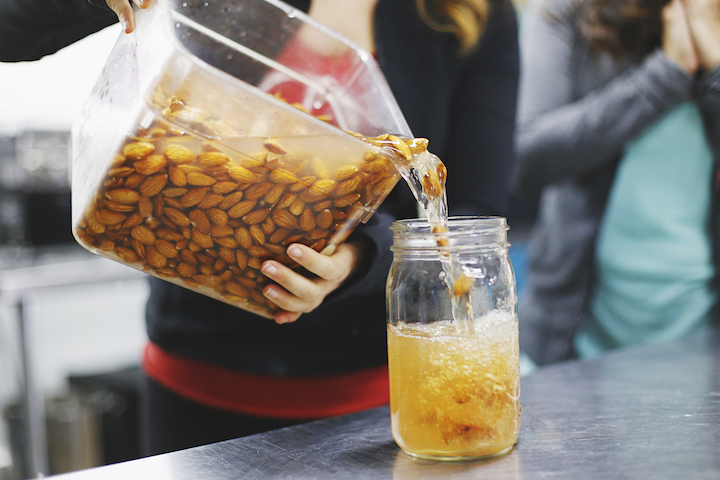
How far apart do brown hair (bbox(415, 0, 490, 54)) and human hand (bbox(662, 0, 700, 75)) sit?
412mm

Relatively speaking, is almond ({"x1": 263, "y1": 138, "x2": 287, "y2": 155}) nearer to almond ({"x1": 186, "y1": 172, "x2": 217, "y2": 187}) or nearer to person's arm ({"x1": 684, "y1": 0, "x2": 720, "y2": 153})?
almond ({"x1": 186, "y1": 172, "x2": 217, "y2": 187})

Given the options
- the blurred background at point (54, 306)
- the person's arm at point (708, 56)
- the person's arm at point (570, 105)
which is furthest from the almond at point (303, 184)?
the blurred background at point (54, 306)

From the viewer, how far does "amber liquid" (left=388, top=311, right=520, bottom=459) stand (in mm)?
542

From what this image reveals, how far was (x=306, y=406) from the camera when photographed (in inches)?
34.9

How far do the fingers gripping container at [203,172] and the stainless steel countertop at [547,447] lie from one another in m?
0.15

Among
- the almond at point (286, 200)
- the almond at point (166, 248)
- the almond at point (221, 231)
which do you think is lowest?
the almond at point (166, 248)

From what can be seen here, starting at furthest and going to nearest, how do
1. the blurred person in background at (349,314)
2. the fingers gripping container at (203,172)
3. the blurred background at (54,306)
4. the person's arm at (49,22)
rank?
the blurred background at (54,306) < the blurred person in background at (349,314) < the person's arm at (49,22) < the fingers gripping container at (203,172)

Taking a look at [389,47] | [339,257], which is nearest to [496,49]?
[389,47]

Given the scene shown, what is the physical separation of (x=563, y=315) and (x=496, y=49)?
53 centimetres

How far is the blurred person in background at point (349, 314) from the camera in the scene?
880 mm

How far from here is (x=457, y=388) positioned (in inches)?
21.3

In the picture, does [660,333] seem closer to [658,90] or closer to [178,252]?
[658,90]

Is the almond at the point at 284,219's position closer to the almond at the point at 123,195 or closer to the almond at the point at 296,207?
the almond at the point at 296,207

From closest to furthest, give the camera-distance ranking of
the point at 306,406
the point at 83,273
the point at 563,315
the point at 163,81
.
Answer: the point at 163,81 < the point at 306,406 < the point at 563,315 < the point at 83,273
